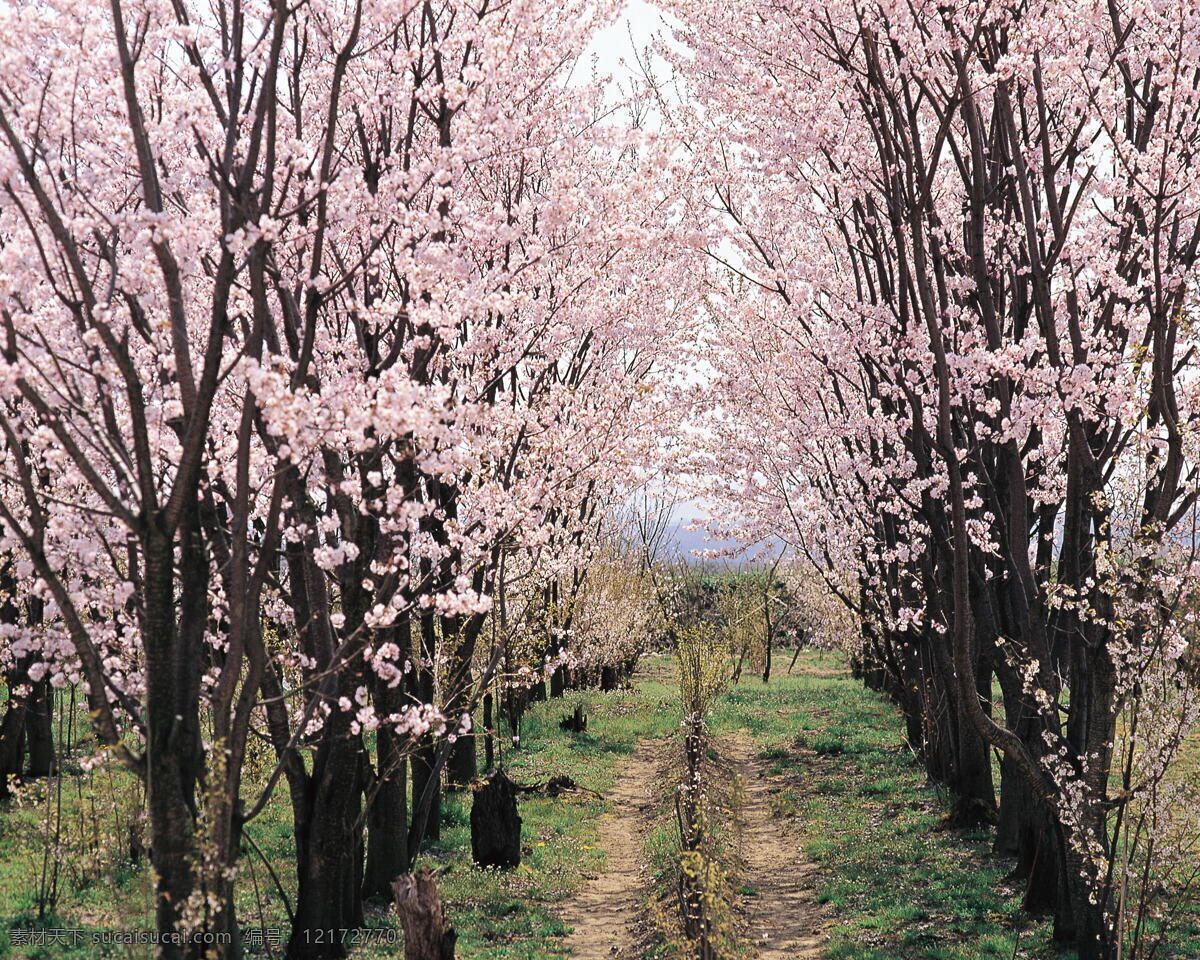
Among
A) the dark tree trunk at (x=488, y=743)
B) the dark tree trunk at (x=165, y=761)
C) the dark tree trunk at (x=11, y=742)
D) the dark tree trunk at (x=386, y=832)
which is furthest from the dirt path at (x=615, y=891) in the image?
the dark tree trunk at (x=11, y=742)

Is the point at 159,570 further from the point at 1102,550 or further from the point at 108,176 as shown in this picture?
the point at 1102,550

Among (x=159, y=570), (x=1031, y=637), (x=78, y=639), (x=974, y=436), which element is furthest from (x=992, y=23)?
(x=78, y=639)

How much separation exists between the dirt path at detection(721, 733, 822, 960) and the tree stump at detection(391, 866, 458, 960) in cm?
342

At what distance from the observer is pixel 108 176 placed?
6.53m

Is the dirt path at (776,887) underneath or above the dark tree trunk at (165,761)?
underneath

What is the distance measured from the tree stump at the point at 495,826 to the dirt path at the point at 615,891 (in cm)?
98

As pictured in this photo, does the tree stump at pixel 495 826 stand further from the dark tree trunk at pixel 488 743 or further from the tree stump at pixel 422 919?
the dark tree trunk at pixel 488 743

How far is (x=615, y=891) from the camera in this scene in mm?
11727

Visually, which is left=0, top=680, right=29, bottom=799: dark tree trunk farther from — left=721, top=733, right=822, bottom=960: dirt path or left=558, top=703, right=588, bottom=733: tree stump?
left=558, top=703, right=588, bottom=733: tree stump

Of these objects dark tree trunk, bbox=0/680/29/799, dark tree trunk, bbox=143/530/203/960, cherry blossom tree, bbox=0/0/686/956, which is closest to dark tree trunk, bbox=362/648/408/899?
cherry blossom tree, bbox=0/0/686/956

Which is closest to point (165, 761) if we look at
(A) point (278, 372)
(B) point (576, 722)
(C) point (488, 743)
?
(A) point (278, 372)

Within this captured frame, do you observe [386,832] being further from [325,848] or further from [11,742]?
[11,742]

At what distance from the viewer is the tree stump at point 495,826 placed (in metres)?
11.8

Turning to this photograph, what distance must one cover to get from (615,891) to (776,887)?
1834mm
